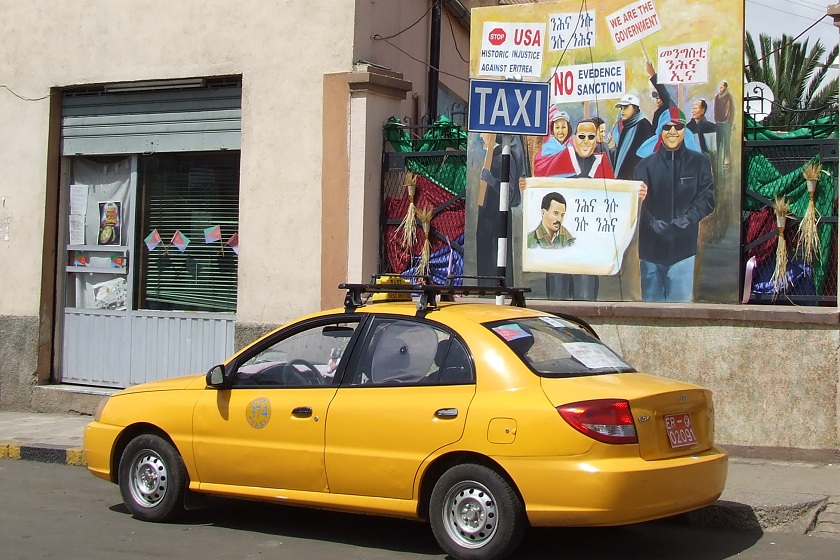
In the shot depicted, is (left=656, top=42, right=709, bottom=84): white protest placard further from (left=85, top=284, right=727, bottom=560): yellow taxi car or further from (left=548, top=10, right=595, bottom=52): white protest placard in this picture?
(left=85, top=284, right=727, bottom=560): yellow taxi car

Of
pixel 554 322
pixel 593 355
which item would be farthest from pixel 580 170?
pixel 593 355

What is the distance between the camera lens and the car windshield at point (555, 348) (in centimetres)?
625

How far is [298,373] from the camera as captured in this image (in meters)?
6.92

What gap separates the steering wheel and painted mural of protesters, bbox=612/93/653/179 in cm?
424

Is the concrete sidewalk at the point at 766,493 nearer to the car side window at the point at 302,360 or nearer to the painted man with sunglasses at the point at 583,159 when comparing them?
the car side window at the point at 302,360

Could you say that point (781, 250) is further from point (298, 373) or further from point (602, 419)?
point (298, 373)

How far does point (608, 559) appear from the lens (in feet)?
20.9

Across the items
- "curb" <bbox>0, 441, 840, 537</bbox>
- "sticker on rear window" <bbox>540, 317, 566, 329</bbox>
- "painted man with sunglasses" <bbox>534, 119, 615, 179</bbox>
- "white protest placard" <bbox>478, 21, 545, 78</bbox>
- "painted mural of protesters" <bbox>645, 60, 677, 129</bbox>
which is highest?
"white protest placard" <bbox>478, 21, 545, 78</bbox>

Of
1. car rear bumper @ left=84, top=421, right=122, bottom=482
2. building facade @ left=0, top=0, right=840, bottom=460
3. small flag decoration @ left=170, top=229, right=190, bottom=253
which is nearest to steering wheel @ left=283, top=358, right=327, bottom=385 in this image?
car rear bumper @ left=84, top=421, right=122, bottom=482

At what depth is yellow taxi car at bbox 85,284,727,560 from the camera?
5789 mm

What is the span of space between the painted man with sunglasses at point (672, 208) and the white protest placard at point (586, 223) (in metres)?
0.16

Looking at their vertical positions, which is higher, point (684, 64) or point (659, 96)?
point (684, 64)

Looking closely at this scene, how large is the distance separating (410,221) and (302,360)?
4072 mm

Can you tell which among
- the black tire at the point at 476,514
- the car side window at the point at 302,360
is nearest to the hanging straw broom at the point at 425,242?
the car side window at the point at 302,360
